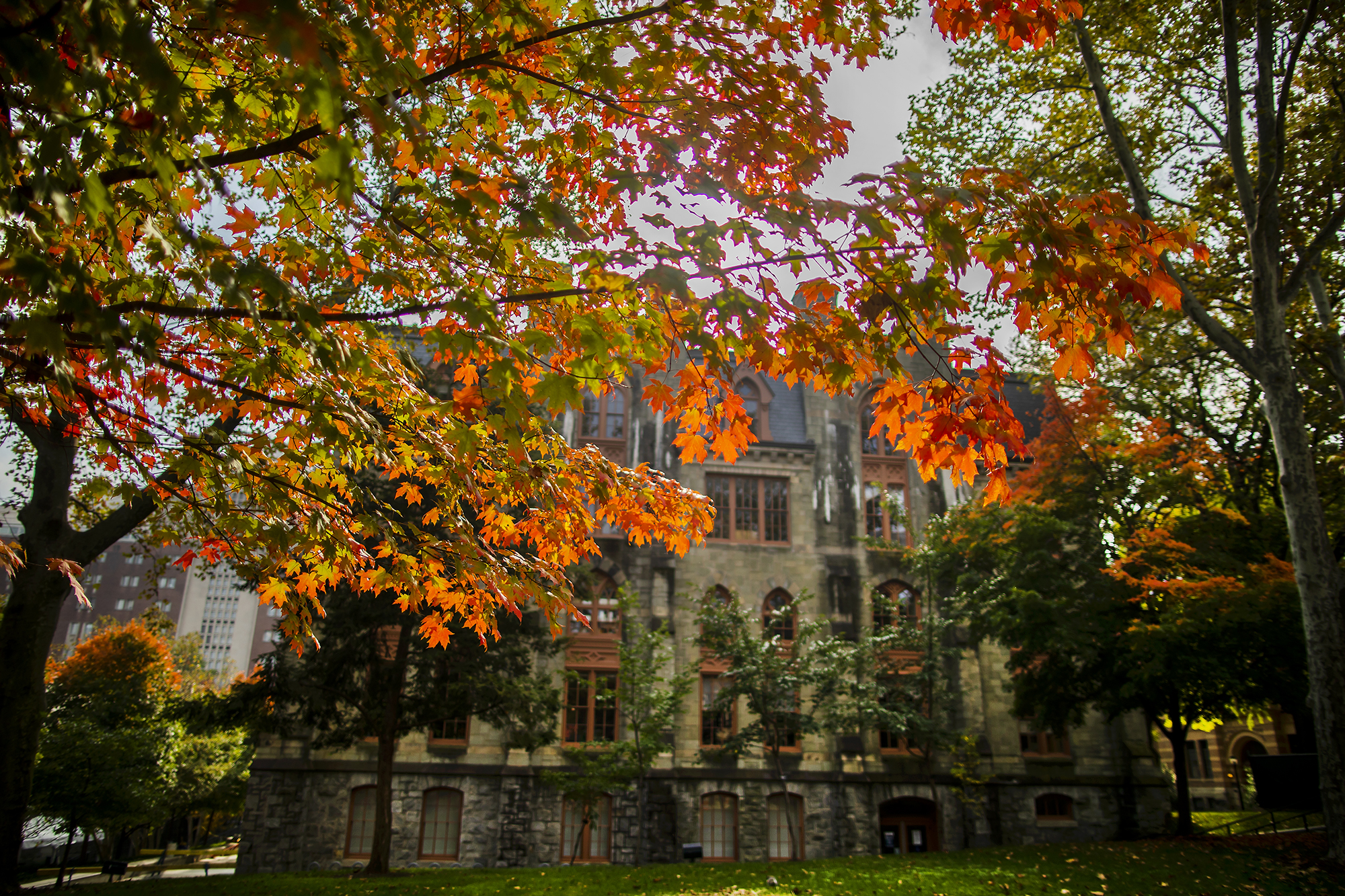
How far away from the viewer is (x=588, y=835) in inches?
854

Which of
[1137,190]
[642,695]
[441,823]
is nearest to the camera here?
[1137,190]

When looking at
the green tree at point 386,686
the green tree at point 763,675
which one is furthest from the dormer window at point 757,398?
the green tree at point 386,686

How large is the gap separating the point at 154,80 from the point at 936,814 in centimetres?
2595

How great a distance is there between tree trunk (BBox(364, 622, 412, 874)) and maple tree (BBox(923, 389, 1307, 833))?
13.2 m

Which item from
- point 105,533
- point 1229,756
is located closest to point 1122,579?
point 105,533

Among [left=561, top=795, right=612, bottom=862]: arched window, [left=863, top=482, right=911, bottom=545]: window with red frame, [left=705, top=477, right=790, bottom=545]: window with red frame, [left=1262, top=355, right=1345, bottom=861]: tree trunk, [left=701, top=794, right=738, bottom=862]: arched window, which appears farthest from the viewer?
[left=863, top=482, right=911, bottom=545]: window with red frame

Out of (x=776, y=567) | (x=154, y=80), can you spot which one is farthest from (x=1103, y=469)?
(x=154, y=80)

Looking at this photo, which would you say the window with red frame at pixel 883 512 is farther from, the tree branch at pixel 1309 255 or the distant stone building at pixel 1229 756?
the distant stone building at pixel 1229 756

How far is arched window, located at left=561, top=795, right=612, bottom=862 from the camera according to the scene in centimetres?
2141

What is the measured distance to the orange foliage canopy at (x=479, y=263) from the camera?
362 centimetres

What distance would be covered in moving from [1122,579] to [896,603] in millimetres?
7908

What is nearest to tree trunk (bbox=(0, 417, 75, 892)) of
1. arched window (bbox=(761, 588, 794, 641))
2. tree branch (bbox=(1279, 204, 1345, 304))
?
tree branch (bbox=(1279, 204, 1345, 304))

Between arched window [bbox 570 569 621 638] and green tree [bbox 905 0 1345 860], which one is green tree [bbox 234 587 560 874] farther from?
green tree [bbox 905 0 1345 860]

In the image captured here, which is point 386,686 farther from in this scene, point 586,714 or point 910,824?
point 910,824
